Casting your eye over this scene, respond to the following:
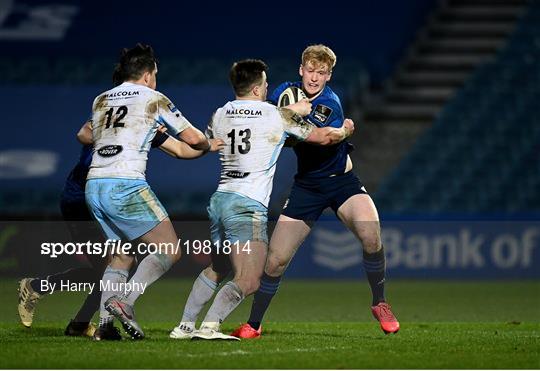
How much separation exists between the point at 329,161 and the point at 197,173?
10126mm

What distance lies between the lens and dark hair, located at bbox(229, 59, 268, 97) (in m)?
8.62

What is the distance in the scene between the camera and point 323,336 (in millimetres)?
9383

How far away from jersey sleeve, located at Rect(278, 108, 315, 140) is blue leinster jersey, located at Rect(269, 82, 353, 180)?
570 mm

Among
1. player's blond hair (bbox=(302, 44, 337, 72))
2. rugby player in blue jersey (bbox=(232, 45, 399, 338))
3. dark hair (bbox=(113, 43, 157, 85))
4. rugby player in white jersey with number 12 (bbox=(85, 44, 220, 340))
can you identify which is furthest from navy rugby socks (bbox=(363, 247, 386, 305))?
dark hair (bbox=(113, 43, 157, 85))

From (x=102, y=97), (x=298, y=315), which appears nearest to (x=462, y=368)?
(x=102, y=97)

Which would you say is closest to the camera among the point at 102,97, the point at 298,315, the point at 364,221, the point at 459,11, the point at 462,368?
the point at 462,368

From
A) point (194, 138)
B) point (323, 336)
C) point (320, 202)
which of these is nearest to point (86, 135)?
point (194, 138)

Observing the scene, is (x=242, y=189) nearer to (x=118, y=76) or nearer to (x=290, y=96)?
(x=290, y=96)

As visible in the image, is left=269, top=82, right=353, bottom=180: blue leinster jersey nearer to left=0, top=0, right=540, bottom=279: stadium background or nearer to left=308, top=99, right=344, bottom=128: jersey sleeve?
left=308, top=99, right=344, bottom=128: jersey sleeve

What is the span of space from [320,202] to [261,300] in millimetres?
884

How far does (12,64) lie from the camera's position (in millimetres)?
21234

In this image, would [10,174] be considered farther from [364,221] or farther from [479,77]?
[364,221]

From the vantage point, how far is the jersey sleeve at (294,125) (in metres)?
8.73

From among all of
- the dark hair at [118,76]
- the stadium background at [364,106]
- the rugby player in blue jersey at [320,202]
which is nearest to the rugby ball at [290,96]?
the rugby player in blue jersey at [320,202]
